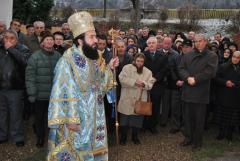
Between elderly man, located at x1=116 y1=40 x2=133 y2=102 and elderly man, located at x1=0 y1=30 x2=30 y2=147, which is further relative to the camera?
elderly man, located at x1=116 y1=40 x2=133 y2=102

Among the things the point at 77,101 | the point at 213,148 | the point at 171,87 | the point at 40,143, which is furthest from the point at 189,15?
the point at 77,101

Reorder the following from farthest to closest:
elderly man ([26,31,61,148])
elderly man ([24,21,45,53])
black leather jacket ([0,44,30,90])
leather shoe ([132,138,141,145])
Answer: elderly man ([24,21,45,53])
leather shoe ([132,138,141,145])
black leather jacket ([0,44,30,90])
elderly man ([26,31,61,148])

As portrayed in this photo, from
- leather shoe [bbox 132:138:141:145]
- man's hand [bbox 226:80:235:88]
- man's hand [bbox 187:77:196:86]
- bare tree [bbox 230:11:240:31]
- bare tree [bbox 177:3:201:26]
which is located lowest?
leather shoe [bbox 132:138:141:145]

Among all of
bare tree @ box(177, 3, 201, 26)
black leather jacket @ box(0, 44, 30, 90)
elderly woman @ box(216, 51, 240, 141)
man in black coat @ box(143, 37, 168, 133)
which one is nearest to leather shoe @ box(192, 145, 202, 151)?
elderly woman @ box(216, 51, 240, 141)

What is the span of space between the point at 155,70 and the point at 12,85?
2658mm

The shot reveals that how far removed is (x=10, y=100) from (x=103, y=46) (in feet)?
6.12

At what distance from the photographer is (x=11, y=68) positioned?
6.50 m

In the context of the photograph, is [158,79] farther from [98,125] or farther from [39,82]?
[98,125]

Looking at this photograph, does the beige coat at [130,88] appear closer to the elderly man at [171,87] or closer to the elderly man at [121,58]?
the elderly man at [121,58]

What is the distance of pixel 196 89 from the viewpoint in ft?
22.2

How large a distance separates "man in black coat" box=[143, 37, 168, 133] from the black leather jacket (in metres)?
2.36

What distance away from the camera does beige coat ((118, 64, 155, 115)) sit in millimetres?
6922

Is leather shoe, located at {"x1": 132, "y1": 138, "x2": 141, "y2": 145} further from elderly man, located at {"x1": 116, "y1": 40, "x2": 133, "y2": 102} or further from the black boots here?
elderly man, located at {"x1": 116, "y1": 40, "x2": 133, "y2": 102}

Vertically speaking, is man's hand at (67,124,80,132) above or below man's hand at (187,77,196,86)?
below
